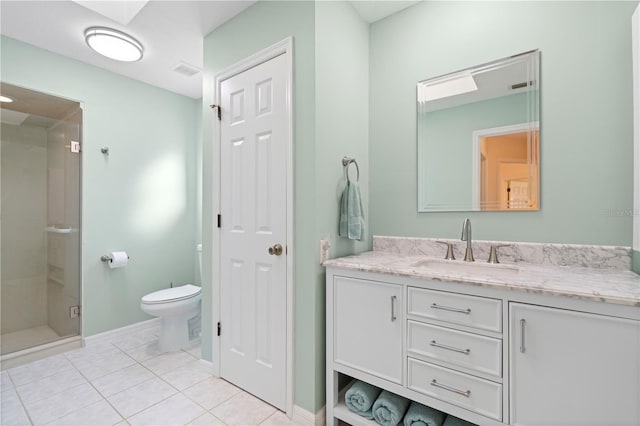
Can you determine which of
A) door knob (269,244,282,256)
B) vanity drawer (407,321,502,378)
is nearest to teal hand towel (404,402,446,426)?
vanity drawer (407,321,502,378)

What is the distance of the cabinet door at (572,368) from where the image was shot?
949mm

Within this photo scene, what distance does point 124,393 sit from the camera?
1.93m

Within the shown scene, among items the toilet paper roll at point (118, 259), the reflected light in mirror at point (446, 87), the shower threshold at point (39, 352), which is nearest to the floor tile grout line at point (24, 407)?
the shower threshold at point (39, 352)

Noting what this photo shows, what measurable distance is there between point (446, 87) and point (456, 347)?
1511mm

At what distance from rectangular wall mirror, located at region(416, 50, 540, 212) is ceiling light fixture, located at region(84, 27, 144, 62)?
2217mm

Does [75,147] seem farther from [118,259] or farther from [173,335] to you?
[173,335]

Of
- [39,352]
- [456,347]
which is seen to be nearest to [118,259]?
[39,352]

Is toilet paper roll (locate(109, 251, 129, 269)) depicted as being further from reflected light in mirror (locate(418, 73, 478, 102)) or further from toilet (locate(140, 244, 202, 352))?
reflected light in mirror (locate(418, 73, 478, 102))

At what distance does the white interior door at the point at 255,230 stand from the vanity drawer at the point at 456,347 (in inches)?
29.7

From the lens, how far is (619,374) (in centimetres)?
96

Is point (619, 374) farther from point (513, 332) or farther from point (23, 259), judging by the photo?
point (23, 259)

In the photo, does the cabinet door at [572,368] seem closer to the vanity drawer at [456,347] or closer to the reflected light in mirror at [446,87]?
the vanity drawer at [456,347]

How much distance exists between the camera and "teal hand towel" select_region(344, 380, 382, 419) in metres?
1.51

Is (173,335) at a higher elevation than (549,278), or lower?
lower
